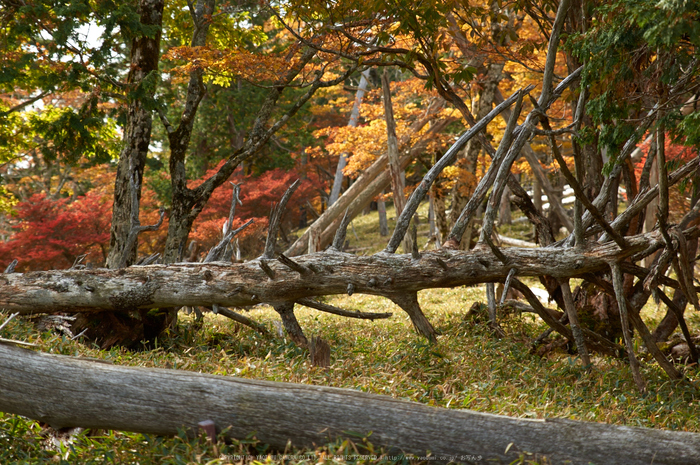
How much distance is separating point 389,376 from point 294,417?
1760 mm

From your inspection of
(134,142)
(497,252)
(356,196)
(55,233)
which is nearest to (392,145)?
(356,196)

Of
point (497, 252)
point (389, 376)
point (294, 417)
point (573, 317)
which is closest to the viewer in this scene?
point (294, 417)

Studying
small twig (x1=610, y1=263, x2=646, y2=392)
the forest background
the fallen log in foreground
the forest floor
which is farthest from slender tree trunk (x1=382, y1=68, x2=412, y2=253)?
the fallen log in foreground

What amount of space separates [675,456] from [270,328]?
4880mm

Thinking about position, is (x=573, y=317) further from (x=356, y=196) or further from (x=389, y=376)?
(x=356, y=196)

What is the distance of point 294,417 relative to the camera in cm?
317

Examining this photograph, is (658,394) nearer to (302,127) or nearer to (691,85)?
(691,85)

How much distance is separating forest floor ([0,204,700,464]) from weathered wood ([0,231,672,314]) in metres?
0.48

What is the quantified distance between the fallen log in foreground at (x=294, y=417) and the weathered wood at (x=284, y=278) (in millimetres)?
1988

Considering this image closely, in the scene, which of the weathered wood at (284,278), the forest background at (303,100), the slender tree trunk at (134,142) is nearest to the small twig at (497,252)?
the weathered wood at (284,278)

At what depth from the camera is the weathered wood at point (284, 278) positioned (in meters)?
5.18

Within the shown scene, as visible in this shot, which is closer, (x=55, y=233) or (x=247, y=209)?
(x=55, y=233)

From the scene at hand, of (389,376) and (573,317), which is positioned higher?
(573,317)

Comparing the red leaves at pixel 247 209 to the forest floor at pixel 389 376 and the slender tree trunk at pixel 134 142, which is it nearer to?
the slender tree trunk at pixel 134 142
